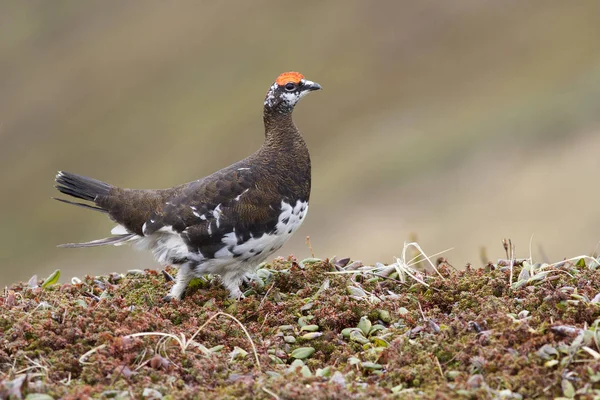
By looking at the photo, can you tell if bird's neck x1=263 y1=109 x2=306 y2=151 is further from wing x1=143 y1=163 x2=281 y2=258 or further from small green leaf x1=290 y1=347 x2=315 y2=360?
small green leaf x1=290 y1=347 x2=315 y2=360

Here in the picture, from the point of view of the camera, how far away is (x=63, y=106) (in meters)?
53.2

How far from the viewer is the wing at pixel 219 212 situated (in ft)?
22.7

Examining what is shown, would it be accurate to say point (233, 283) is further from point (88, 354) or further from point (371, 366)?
point (371, 366)

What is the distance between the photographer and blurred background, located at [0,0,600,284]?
2236cm

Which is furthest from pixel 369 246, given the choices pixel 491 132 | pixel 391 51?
pixel 391 51

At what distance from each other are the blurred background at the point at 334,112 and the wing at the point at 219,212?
8.42 meters

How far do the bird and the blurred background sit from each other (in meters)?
8.06

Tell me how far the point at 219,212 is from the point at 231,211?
0.10 metres

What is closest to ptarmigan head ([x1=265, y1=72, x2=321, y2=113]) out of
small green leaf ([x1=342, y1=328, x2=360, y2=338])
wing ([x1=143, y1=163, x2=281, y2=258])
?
wing ([x1=143, y1=163, x2=281, y2=258])

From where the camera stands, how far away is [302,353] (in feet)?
18.3

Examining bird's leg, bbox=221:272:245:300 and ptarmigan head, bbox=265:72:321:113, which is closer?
bird's leg, bbox=221:272:245:300

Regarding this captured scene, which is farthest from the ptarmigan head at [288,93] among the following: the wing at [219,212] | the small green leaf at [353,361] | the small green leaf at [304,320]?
the small green leaf at [353,361]

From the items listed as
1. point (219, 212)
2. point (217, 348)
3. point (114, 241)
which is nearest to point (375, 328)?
point (217, 348)

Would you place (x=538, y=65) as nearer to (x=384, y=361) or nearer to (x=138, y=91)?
(x=138, y=91)
